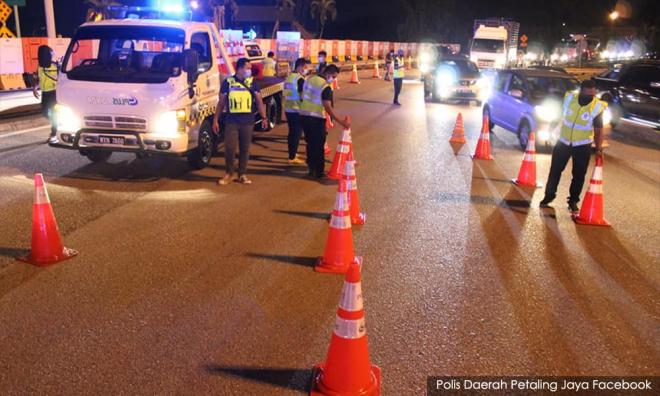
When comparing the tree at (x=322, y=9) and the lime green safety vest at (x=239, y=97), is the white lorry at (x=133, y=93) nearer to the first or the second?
the lime green safety vest at (x=239, y=97)

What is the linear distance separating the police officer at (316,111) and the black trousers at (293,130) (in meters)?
0.62

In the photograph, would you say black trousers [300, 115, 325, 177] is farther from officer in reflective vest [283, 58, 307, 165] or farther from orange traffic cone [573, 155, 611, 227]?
orange traffic cone [573, 155, 611, 227]

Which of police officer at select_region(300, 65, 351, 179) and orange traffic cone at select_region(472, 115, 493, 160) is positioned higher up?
police officer at select_region(300, 65, 351, 179)

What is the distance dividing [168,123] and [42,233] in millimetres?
3393

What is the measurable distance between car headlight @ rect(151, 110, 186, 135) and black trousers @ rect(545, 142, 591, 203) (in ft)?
17.3

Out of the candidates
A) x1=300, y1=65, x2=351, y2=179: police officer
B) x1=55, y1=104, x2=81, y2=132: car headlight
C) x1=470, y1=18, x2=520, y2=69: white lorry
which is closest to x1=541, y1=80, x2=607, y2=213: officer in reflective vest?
x1=300, y1=65, x2=351, y2=179: police officer

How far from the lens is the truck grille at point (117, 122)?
891 cm

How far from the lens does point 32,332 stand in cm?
450

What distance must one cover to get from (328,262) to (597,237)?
3448mm

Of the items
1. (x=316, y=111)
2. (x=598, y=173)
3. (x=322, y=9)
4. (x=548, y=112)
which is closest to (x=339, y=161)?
(x=316, y=111)

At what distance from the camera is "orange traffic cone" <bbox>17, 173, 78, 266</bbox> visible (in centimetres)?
584

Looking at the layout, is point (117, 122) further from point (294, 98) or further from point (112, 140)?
point (294, 98)

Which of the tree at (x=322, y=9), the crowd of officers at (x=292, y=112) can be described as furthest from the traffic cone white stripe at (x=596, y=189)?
the tree at (x=322, y=9)

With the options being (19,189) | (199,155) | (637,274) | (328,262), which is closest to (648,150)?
(637,274)
